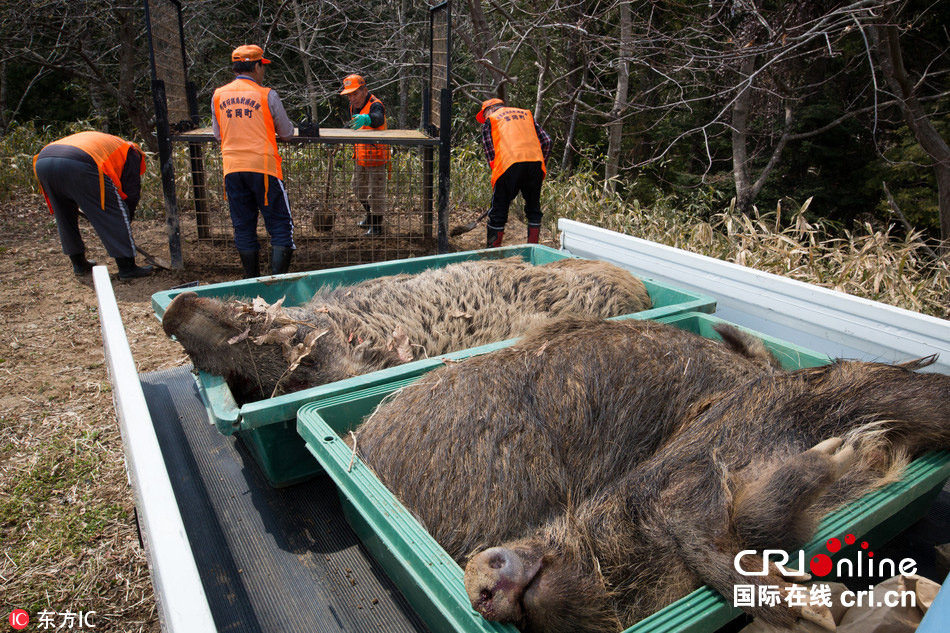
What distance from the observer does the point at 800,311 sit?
2.82m

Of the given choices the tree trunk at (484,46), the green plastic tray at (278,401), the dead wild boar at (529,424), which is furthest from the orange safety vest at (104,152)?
the dead wild boar at (529,424)

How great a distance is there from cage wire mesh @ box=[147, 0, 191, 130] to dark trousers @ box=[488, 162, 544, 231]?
3.34 metres

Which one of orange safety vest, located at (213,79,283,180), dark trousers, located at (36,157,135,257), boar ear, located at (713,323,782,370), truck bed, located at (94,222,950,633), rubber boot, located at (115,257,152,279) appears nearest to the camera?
truck bed, located at (94,222,950,633)

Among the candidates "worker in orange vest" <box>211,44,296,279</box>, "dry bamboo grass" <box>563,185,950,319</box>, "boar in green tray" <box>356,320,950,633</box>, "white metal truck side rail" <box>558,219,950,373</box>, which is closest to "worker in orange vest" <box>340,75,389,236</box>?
"worker in orange vest" <box>211,44,296,279</box>

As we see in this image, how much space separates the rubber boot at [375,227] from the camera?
6.47 metres

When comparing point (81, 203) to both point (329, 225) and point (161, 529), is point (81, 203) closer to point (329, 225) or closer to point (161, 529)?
point (329, 225)

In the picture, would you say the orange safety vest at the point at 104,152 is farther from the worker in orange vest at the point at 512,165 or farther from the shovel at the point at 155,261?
the worker in orange vest at the point at 512,165

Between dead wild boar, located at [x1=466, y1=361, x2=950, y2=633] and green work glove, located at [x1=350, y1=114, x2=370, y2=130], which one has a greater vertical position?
green work glove, located at [x1=350, y1=114, x2=370, y2=130]

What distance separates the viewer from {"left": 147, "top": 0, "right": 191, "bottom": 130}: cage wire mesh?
5.46 meters

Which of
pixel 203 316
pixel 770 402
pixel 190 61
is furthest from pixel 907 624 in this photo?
pixel 190 61

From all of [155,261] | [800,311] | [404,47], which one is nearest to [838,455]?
[800,311]

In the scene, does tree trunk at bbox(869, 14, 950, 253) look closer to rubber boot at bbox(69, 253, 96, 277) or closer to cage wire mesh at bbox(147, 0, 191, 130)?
cage wire mesh at bbox(147, 0, 191, 130)

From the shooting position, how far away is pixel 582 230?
425 centimetres

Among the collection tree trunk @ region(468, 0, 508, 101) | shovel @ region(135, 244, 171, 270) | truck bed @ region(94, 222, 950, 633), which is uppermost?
tree trunk @ region(468, 0, 508, 101)
